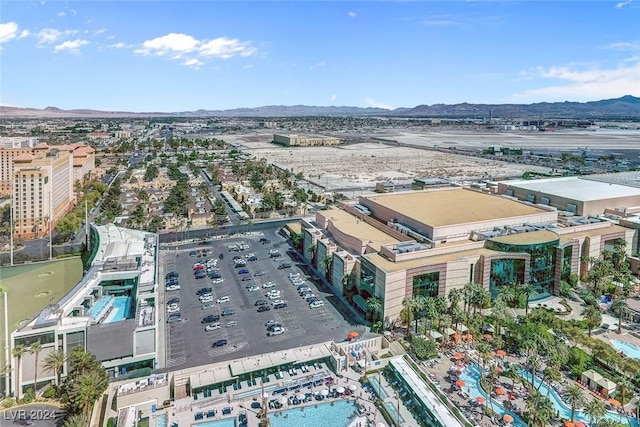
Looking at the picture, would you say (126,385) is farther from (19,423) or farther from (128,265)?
(128,265)

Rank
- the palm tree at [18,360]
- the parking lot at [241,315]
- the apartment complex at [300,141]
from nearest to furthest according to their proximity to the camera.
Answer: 1. the palm tree at [18,360]
2. the parking lot at [241,315]
3. the apartment complex at [300,141]

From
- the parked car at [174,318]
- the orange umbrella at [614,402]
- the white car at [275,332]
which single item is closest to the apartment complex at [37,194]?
the parked car at [174,318]

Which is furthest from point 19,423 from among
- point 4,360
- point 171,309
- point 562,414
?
point 562,414

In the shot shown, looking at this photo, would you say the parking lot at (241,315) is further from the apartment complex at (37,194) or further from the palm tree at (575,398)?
the apartment complex at (37,194)

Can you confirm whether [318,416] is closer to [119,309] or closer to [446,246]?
[119,309]

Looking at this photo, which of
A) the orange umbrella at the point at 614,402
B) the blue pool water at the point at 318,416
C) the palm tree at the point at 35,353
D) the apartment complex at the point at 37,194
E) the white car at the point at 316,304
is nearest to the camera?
the blue pool water at the point at 318,416
